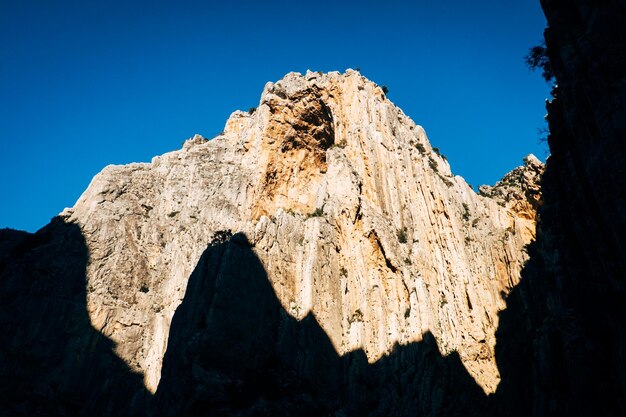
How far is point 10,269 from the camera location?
159 feet

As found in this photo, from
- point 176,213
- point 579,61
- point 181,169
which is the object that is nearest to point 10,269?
point 176,213

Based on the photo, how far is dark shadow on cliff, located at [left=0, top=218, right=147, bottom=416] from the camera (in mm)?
42156

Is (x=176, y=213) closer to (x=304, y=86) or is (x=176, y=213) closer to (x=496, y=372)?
A: (x=304, y=86)

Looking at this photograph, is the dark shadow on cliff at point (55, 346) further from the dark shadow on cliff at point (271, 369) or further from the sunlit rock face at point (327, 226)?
the dark shadow on cliff at point (271, 369)

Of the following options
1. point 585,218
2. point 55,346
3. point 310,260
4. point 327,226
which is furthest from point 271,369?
point 585,218

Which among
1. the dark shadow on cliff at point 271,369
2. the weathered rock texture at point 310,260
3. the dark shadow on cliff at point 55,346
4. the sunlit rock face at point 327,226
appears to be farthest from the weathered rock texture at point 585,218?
the dark shadow on cliff at point 55,346

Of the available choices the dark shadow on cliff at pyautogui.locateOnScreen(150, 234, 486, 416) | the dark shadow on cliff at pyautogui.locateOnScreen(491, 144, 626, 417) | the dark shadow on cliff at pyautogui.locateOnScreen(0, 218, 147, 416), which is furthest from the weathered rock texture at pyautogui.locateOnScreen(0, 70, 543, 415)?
the dark shadow on cliff at pyautogui.locateOnScreen(491, 144, 626, 417)

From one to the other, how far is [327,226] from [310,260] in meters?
4.58

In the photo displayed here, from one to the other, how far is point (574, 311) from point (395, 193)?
28.8 metres

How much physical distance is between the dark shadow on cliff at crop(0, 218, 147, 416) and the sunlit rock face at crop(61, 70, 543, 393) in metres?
1.52

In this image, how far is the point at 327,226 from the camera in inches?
1890

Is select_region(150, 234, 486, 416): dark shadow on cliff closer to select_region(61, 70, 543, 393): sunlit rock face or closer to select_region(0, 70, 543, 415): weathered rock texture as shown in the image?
select_region(0, 70, 543, 415): weathered rock texture

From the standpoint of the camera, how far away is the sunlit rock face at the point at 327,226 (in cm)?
4381

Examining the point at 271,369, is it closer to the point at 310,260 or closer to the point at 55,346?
the point at 310,260
